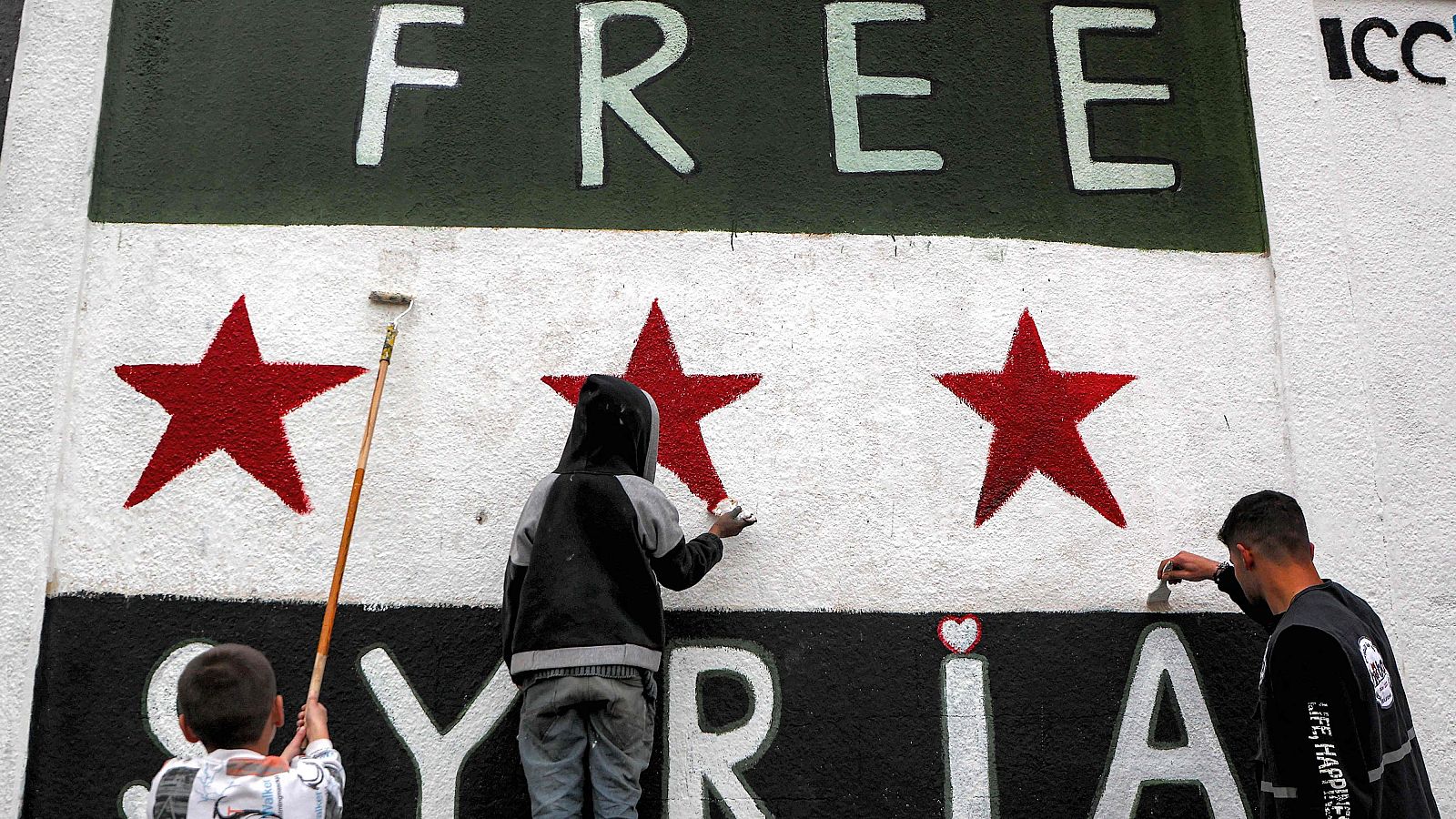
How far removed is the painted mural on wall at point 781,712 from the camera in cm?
393

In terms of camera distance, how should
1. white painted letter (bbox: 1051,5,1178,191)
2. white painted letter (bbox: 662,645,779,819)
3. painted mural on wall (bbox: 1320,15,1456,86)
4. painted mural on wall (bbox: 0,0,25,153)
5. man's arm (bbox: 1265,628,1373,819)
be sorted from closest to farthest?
1. man's arm (bbox: 1265,628,1373,819)
2. white painted letter (bbox: 662,645,779,819)
3. painted mural on wall (bbox: 0,0,25,153)
4. white painted letter (bbox: 1051,5,1178,191)
5. painted mural on wall (bbox: 1320,15,1456,86)

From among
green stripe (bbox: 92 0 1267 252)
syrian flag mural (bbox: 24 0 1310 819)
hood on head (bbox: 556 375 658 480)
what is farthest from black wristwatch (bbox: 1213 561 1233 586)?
hood on head (bbox: 556 375 658 480)

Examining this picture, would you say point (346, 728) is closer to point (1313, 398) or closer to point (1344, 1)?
point (1313, 398)

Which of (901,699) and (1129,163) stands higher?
(1129,163)

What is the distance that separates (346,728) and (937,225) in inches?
114

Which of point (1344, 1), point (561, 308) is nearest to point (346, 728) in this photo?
point (561, 308)

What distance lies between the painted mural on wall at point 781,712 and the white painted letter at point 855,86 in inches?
71.0

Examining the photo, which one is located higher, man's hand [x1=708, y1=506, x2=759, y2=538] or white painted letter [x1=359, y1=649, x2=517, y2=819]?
man's hand [x1=708, y1=506, x2=759, y2=538]

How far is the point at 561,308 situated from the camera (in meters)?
4.38

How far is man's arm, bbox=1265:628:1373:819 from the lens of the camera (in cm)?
293

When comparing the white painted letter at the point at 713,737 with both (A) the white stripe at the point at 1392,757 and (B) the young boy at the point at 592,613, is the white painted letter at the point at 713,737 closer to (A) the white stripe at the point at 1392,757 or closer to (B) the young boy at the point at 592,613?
(B) the young boy at the point at 592,613

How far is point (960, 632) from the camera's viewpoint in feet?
13.7

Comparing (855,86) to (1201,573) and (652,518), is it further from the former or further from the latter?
(1201,573)

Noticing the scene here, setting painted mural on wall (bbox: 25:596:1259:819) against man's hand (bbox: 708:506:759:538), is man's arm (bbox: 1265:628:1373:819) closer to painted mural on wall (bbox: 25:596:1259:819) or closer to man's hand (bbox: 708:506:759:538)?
painted mural on wall (bbox: 25:596:1259:819)
